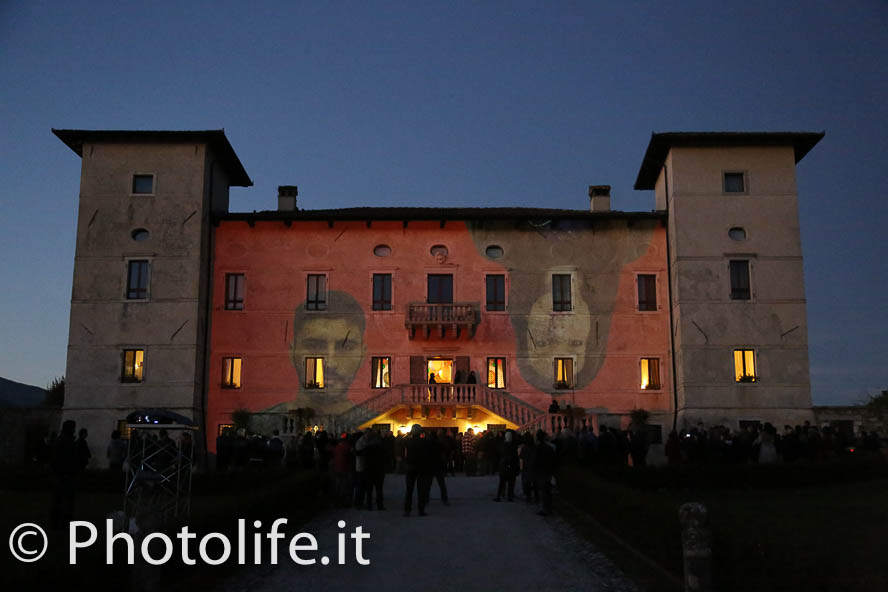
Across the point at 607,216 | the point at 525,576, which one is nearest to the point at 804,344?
the point at 607,216

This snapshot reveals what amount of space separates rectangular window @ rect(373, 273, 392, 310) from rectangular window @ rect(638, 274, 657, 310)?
1013 centimetres

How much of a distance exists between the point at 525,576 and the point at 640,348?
24.8 meters

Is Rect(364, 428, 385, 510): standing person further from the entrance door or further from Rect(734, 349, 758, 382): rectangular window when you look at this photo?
Rect(734, 349, 758, 382): rectangular window

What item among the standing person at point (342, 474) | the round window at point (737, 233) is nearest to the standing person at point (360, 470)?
the standing person at point (342, 474)

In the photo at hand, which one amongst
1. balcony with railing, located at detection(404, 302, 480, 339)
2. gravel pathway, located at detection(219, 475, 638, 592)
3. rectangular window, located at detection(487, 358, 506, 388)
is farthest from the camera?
rectangular window, located at detection(487, 358, 506, 388)

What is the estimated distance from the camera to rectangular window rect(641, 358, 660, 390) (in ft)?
115

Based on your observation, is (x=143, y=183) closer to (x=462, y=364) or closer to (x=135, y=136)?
(x=135, y=136)

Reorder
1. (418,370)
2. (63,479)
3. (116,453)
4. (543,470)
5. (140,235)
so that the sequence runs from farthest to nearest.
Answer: (418,370) → (140,235) → (116,453) → (543,470) → (63,479)

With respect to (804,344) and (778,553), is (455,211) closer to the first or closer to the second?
(804,344)

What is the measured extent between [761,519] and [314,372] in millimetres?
23016

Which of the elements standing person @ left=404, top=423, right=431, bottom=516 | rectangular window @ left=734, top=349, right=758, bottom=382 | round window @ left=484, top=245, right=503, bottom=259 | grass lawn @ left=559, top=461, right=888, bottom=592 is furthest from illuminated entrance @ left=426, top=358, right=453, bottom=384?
standing person @ left=404, top=423, right=431, bottom=516

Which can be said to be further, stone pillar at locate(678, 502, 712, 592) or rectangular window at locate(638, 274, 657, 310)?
rectangular window at locate(638, 274, 657, 310)

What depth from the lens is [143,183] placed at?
35531mm

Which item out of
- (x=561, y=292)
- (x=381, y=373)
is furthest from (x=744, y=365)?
(x=381, y=373)
